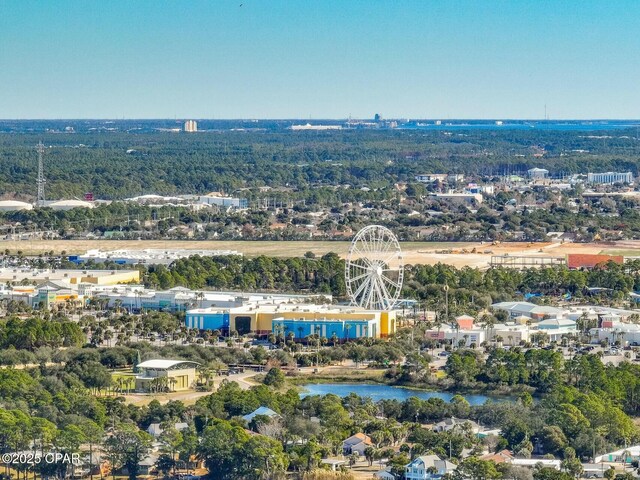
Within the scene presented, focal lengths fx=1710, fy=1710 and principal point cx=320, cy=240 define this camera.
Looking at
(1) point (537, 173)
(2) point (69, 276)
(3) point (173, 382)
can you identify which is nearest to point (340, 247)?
(2) point (69, 276)

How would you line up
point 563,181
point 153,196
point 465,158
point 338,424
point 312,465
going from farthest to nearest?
1. point 465,158
2. point 563,181
3. point 153,196
4. point 338,424
5. point 312,465

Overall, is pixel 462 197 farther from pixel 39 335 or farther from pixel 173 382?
pixel 173 382

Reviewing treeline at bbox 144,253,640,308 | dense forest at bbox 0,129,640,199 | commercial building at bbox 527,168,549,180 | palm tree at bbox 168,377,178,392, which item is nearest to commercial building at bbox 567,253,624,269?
treeline at bbox 144,253,640,308

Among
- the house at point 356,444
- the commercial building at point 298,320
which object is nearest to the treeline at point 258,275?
the commercial building at point 298,320

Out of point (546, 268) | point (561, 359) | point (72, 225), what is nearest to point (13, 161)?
point (72, 225)

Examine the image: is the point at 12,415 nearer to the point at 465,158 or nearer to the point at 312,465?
the point at 312,465

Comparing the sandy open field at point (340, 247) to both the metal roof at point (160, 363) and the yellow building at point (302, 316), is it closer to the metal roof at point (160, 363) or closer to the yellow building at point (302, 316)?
the yellow building at point (302, 316)
